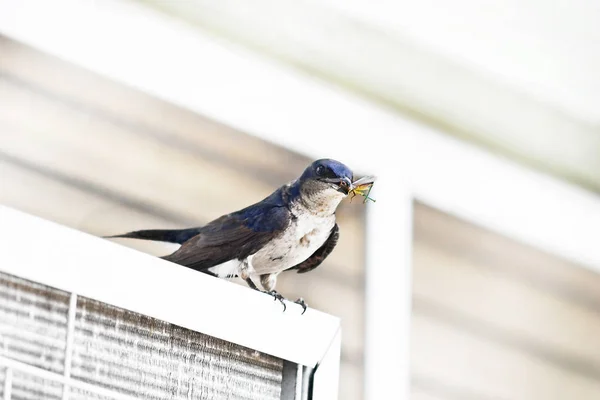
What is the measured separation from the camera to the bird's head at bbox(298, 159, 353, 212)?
1.55 metres

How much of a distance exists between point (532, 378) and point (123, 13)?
42.6 inches

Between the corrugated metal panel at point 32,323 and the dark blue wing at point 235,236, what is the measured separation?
10.4 inches

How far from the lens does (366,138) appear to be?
72.0 inches

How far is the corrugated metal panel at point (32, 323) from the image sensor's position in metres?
1.21

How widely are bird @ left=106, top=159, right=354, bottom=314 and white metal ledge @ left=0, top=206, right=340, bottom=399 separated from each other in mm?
53

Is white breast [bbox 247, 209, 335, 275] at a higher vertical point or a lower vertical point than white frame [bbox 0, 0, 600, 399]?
lower

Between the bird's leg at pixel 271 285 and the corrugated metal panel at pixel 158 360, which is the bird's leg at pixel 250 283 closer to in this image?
the bird's leg at pixel 271 285

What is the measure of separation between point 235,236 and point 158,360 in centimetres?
27

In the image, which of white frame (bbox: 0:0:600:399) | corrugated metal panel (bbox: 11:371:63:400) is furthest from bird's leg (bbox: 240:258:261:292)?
corrugated metal panel (bbox: 11:371:63:400)

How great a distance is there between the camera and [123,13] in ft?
5.48

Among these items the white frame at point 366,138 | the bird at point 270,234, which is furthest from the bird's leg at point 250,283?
the white frame at point 366,138

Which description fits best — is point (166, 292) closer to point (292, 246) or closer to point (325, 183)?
point (292, 246)

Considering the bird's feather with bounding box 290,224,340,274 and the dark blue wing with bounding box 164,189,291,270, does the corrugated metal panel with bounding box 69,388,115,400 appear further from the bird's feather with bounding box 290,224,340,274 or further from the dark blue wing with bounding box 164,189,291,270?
the bird's feather with bounding box 290,224,340,274

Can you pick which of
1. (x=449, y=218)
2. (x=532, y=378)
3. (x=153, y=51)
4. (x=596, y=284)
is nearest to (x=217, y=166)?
(x=153, y=51)
